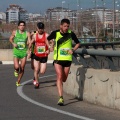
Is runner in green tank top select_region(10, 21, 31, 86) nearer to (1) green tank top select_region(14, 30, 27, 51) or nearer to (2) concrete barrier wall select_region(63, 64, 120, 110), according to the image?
(1) green tank top select_region(14, 30, 27, 51)

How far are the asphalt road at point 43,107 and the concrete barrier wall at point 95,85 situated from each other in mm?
162

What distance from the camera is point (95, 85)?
38.5 ft

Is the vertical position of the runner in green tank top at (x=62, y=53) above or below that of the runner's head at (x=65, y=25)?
below

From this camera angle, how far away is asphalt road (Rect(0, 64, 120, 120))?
10.1 m

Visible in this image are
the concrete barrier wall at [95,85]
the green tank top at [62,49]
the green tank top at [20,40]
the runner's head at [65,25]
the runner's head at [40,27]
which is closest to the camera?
the concrete barrier wall at [95,85]

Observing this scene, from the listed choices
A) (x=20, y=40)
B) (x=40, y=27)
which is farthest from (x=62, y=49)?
(x=20, y=40)

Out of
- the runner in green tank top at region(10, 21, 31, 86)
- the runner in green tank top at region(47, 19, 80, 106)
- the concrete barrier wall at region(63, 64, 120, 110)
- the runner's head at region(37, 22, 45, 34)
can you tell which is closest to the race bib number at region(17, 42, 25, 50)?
the runner in green tank top at region(10, 21, 31, 86)

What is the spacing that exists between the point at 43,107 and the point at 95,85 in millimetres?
1324

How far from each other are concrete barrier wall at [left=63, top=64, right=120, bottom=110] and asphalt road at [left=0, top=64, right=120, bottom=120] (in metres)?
0.16

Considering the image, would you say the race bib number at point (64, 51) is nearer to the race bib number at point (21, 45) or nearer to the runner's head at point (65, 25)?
the runner's head at point (65, 25)

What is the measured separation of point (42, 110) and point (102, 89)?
1452 millimetres

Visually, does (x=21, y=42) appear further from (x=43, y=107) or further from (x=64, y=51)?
(x=43, y=107)

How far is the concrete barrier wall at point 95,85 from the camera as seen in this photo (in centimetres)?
1083

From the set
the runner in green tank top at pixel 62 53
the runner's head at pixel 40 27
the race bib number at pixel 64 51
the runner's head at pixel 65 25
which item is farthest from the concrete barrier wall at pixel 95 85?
the runner's head at pixel 40 27
